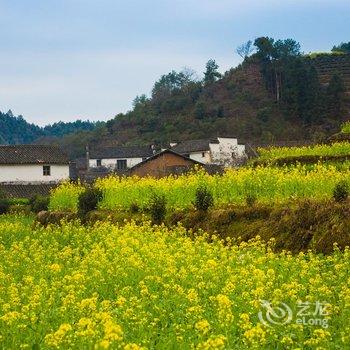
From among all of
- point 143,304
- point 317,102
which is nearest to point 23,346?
point 143,304

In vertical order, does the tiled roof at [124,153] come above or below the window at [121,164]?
above

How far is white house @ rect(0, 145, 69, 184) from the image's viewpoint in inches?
2438

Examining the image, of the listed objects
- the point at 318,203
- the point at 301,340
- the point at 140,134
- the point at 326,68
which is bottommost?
the point at 301,340

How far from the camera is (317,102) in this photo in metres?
86.2

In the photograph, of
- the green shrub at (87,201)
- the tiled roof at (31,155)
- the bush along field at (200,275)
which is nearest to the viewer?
the bush along field at (200,275)

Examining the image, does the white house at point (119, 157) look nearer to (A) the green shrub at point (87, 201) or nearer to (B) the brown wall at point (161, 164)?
(B) the brown wall at point (161, 164)

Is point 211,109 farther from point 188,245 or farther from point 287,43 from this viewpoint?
point 188,245

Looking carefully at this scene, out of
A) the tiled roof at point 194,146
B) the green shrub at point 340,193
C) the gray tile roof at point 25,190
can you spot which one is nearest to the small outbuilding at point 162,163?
the gray tile roof at point 25,190

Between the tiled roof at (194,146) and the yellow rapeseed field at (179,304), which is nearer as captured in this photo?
the yellow rapeseed field at (179,304)

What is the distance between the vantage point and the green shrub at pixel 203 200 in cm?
2106

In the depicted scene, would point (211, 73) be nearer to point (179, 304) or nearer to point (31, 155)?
point (31, 155)

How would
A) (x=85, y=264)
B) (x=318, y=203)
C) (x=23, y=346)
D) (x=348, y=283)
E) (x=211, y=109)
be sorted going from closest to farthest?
(x=23, y=346)
(x=348, y=283)
(x=85, y=264)
(x=318, y=203)
(x=211, y=109)

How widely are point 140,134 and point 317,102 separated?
98.7 ft

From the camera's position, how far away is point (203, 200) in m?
21.0
